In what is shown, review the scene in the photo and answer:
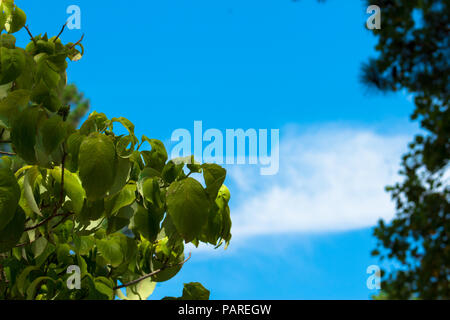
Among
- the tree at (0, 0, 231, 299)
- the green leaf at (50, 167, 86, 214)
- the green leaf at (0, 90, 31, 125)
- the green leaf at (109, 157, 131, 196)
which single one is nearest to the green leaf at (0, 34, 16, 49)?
the tree at (0, 0, 231, 299)

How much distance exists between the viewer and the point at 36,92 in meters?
1.62

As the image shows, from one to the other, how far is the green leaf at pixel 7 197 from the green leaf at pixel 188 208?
44cm

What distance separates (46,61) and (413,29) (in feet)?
26.0

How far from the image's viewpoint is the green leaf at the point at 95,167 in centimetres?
132

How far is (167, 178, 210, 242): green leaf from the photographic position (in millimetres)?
1352

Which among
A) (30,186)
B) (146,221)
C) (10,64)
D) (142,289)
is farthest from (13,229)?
(142,289)

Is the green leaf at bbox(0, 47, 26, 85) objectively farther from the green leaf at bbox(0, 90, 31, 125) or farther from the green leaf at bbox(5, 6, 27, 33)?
the green leaf at bbox(5, 6, 27, 33)

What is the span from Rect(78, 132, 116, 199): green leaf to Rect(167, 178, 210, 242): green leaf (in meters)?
0.19

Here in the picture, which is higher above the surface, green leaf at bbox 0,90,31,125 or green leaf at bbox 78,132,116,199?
green leaf at bbox 0,90,31,125

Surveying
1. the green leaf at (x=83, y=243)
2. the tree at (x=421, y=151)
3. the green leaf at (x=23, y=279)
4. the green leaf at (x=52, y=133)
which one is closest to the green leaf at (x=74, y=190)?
the green leaf at (x=52, y=133)

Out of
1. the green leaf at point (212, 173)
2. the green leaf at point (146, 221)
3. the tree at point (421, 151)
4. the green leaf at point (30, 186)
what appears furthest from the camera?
the tree at point (421, 151)

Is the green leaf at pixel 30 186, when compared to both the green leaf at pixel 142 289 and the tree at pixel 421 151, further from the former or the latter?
the tree at pixel 421 151
